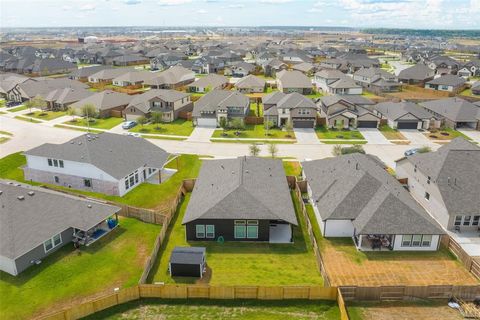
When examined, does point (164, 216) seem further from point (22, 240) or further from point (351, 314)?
point (351, 314)

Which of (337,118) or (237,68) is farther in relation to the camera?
(237,68)

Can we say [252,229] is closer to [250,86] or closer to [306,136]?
[306,136]

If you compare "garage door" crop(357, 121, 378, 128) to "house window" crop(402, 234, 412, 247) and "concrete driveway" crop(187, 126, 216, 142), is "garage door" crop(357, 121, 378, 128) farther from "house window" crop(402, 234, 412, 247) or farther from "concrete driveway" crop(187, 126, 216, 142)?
"house window" crop(402, 234, 412, 247)

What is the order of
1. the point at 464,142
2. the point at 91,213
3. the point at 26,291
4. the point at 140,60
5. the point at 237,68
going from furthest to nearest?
the point at 140,60 < the point at 237,68 < the point at 464,142 < the point at 91,213 < the point at 26,291

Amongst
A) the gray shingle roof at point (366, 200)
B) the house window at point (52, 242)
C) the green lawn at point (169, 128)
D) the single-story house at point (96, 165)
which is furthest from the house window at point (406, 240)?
the green lawn at point (169, 128)

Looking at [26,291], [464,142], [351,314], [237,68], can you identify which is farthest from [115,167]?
[237,68]

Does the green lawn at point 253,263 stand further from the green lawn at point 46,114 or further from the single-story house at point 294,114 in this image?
the green lawn at point 46,114
